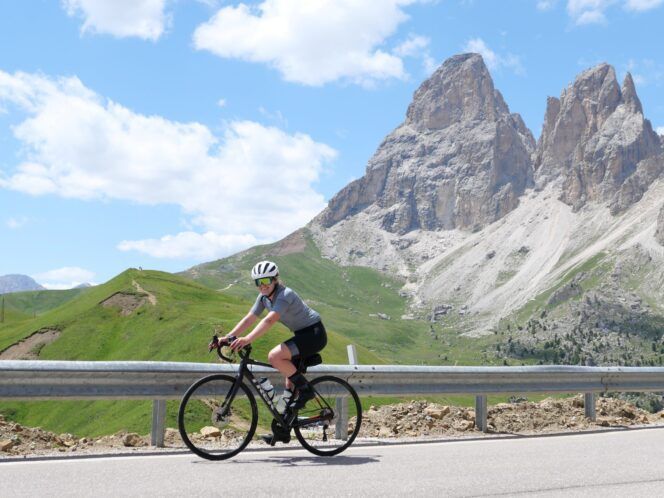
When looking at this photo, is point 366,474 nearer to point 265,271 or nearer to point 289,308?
point 289,308

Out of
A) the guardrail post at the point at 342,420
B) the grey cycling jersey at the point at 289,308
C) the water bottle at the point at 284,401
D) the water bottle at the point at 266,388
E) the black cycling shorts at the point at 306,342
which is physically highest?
the grey cycling jersey at the point at 289,308

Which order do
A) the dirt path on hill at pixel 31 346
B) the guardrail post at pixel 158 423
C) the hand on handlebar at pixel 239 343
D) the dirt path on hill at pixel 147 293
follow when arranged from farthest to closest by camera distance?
1. the dirt path on hill at pixel 147 293
2. the dirt path on hill at pixel 31 346
3. the guardrail post at pixel 158 423
4. the hand on handlebar at pixel 239 343

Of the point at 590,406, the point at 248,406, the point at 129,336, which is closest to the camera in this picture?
the point at 248,406

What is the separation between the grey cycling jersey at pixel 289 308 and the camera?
9297 millimetres

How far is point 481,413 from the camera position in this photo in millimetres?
13586

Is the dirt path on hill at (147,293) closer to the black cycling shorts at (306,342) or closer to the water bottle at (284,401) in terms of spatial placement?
the water bottle at (284,401)

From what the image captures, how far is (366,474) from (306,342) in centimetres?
204

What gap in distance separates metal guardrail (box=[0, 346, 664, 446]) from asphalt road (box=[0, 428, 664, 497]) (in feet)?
3.73

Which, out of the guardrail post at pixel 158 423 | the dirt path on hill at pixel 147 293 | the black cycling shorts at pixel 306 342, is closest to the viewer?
the black cycling shorts at pixel 306 342

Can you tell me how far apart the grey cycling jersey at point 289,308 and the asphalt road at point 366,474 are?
1.83 m

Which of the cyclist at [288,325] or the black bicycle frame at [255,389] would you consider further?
the black bicycle frame at [255,389]

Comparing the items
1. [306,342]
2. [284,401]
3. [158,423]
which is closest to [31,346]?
[158,423]

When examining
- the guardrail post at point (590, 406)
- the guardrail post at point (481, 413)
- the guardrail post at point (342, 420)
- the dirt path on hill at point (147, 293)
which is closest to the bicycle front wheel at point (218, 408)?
the guardrail post at point (342, 420)

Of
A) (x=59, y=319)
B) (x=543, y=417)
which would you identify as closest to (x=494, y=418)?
(x=543, y=417)
